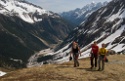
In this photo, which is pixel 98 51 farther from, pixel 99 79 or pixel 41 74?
pixel 41 74

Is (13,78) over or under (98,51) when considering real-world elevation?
under

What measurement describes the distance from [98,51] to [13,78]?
12553 mm

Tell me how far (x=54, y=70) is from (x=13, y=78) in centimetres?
559

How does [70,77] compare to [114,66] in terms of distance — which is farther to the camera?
[114,66]

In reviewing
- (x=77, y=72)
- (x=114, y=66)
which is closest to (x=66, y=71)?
(x=77, y=72)

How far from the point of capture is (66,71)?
1602 inches

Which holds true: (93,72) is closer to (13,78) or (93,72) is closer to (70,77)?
(70,77)

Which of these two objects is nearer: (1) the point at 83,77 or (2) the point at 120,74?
(1) the point at 83,77

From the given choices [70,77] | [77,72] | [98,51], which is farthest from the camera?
[98,51]

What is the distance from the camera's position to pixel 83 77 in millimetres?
38188

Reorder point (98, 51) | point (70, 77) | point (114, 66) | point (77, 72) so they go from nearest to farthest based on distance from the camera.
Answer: point (70, 77) → point (77, 72) → point (98, 51) → point (114, 66)

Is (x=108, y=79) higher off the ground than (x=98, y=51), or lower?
lower

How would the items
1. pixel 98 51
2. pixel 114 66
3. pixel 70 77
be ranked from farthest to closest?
pixel 114 66 < pixel 98 51 < pixel 70 77

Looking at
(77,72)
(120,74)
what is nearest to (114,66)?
(120,74)
